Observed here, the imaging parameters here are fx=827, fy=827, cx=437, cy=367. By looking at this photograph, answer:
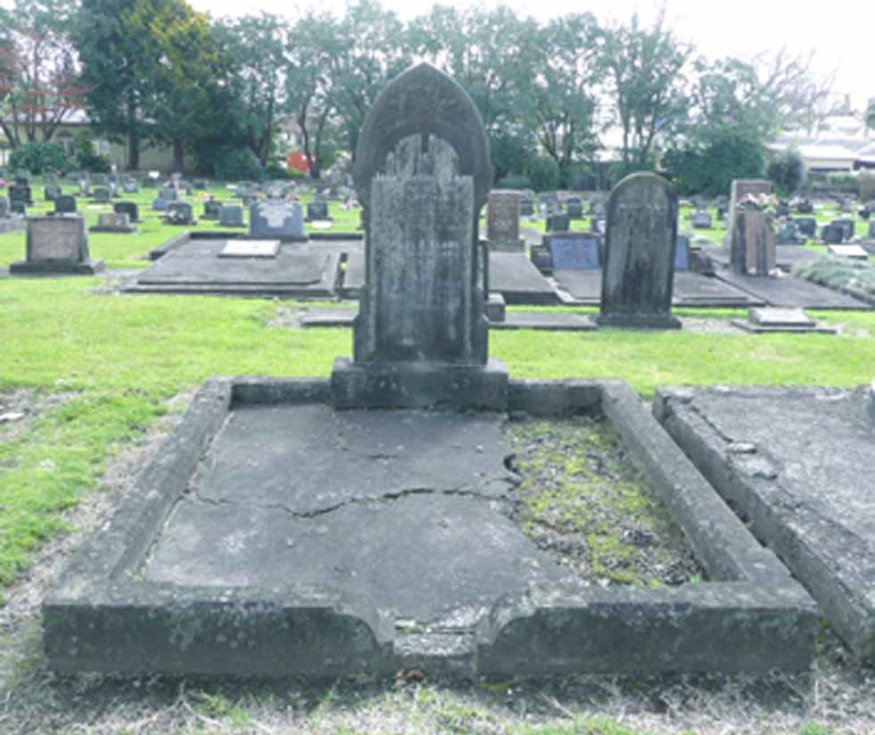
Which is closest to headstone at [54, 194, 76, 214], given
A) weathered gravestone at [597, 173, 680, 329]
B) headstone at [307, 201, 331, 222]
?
headstone at [307, 201, 331, 222]

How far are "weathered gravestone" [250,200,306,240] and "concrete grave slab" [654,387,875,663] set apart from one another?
13.1m

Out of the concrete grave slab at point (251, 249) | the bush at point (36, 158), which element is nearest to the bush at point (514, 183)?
the bush at point (36, 158)

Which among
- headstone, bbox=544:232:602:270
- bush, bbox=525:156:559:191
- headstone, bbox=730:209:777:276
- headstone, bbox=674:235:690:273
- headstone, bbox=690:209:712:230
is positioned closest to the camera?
headstone, bbox=544:232:602:270

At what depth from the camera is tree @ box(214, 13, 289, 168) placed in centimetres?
4875

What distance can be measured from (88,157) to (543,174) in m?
25.7

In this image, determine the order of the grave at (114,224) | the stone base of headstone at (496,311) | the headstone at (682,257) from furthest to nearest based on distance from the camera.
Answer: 1. the grave at (114,224)
2. the headstone at (682,257)
3. the stone base of headstone at (496,311)

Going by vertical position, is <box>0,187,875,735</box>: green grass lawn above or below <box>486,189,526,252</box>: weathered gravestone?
below

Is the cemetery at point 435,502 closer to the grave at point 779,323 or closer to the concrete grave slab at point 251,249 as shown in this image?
the grave at point 779,323

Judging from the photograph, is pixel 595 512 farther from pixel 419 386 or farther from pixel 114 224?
pixel 114 224

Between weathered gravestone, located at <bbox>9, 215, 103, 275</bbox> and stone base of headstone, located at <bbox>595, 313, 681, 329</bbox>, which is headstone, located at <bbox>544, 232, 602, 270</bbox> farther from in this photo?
weathered gravestone, located at <bbox>9, 215, 103, 275</bbox>

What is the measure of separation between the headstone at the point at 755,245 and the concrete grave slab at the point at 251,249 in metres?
8.90

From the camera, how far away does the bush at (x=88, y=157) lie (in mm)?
46625

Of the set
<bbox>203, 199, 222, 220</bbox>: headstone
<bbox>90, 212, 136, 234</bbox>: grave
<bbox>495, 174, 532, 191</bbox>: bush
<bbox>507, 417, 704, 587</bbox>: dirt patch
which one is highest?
<bbox>495, 174, 532, 191</bbox>: bush

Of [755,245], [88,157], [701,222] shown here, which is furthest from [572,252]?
[88,157]
